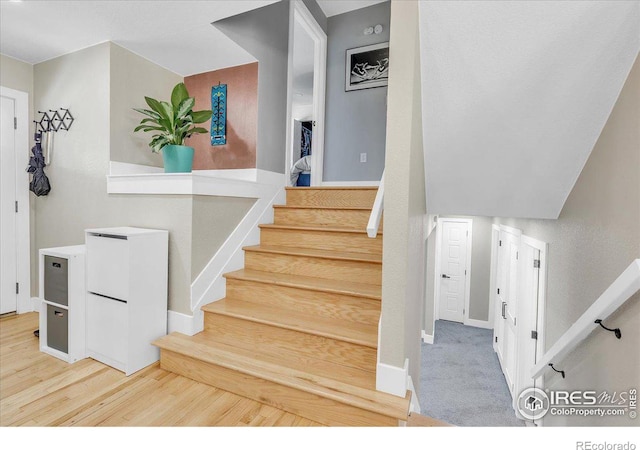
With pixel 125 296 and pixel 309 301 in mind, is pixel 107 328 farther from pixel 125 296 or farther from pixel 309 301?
pixel 309 301

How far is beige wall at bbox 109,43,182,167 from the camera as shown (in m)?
2.54

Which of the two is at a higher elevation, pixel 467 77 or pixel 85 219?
pixel 467 77

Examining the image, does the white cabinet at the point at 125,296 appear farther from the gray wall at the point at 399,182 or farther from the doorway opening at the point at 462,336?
the doorway opening at the point at 462,336

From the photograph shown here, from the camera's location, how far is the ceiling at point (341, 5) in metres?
3.88

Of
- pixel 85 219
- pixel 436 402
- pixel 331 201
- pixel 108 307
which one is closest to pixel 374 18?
pixel 331 201

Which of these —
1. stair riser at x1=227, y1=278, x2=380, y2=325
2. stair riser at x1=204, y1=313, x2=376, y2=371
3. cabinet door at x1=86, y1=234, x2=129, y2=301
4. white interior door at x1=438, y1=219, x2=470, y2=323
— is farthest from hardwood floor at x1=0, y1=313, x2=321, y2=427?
white interior door at x1=438, y1=219, x2=470, y2=323

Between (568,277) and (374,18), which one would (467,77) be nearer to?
(568,277)

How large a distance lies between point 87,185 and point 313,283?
6.79ft

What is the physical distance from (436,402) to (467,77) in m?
3.83

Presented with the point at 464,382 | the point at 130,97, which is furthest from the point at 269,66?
the point at 464,382

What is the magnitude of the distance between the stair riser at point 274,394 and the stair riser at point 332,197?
158 cm

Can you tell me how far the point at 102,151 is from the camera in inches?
101

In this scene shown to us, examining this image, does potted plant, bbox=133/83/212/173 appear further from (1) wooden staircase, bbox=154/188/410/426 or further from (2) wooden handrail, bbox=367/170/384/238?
(2) wooden handrail, bbox=367/170/384/238

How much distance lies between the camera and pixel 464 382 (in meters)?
4.54
